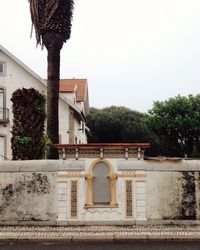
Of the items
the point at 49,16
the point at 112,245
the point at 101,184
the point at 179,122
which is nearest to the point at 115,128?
the point at 179,122

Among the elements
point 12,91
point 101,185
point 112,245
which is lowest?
point 112,245

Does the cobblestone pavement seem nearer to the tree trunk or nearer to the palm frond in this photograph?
the tree trunk

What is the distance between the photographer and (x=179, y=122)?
37094mm

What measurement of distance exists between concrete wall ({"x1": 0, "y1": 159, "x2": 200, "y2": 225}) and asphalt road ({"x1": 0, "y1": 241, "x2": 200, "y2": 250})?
2834 millimetres

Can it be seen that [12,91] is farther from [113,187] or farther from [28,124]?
[113,187]

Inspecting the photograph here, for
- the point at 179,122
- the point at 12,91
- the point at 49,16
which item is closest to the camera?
the point at 49,16

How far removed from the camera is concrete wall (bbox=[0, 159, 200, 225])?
50.0 feet

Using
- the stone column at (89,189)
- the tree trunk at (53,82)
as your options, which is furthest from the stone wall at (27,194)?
the tree trunk at (53,82)

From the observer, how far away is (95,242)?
12398 millimetres

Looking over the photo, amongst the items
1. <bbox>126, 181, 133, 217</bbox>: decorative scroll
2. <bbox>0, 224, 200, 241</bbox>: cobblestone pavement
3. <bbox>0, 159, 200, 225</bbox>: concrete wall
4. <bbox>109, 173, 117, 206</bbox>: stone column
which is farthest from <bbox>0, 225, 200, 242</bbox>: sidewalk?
<bbox>109, 173, 117, 206</bbox>: stone column

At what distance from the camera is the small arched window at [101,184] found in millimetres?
15375

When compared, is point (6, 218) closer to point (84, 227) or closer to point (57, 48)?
point (84, 227)

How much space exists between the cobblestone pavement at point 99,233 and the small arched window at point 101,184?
100 centimetres

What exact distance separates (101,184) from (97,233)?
2.37 meters
